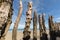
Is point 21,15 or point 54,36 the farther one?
point 54,36

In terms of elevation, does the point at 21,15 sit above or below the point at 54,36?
above

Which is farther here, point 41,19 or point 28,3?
point 41,19

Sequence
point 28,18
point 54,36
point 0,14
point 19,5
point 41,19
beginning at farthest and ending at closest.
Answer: point 54,36, point 41,19, point 19,5, point 28,18, point 0,14

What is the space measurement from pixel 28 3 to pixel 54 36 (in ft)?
22.1

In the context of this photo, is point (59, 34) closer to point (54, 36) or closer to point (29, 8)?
point (54, 36)

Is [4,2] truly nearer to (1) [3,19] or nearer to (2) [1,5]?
(2) [1,5]

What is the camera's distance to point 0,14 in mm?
8336

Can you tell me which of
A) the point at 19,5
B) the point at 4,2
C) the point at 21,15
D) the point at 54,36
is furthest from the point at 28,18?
the point at 54,36

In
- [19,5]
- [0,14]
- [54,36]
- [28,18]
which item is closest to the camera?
[0,14]

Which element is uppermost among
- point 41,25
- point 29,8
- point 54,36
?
point 29,8

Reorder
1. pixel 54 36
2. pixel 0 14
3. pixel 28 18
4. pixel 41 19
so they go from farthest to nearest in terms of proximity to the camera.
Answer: pixel 54 36 → pixel 41 19 → pixel 28 18 → pixel 0 14

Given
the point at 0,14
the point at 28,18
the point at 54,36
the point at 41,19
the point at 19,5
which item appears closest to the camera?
the point at 0,14

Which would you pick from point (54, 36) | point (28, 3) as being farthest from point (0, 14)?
point (54, 36)

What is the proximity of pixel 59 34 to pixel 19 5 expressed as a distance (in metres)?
7.83
